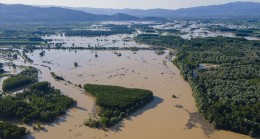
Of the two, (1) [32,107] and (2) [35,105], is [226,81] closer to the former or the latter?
(2) [35,105]

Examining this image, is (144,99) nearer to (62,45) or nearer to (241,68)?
Answer: (241,68)

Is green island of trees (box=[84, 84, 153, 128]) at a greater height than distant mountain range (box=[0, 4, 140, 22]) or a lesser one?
lesser

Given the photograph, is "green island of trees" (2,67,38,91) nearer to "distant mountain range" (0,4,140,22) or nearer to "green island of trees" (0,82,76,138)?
"green island of trees" (0,82,76,138)

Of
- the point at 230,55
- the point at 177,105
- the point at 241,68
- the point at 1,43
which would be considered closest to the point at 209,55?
the point at 230,55

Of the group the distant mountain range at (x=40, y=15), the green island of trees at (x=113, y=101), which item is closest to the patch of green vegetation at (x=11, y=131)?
the green island of trees at (x=113, y=101)

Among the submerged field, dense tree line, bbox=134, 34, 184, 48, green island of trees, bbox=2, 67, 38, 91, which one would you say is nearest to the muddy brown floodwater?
the submerged field

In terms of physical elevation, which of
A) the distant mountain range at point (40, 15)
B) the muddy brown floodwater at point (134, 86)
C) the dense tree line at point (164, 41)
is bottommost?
the muddy brown floodwater at point (134, 86)

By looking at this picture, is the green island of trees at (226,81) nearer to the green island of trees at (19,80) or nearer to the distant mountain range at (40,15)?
the green island of trees at (19,80)
